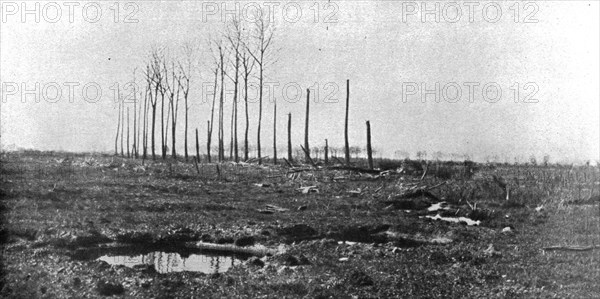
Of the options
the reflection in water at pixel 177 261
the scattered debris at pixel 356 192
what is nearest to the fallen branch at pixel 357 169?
the scattered debris at pixel 356 192

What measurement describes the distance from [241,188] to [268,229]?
10.1 meters

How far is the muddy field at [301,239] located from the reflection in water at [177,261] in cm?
4

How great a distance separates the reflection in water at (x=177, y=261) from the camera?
10.1 meters

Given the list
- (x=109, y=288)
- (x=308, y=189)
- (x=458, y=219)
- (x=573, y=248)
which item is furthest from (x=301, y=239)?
(x=308, y=189)

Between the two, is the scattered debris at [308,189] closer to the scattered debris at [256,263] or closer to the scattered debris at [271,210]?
the scattered debris at [271,210]

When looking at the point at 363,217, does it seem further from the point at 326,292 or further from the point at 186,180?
the point at 186,180

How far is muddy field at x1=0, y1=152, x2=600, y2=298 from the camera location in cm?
787

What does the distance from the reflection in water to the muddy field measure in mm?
42

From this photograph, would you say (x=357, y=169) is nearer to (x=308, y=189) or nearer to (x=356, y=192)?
(x=308, y=189)

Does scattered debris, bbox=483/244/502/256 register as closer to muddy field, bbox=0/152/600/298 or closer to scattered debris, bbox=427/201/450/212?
muddy field, bbox=0/152/600/298

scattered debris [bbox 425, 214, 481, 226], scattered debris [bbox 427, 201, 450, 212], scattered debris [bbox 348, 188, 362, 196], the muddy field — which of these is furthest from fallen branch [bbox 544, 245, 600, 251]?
scattered debris [bbox 348, 188, 362, 196]

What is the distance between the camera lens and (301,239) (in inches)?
484

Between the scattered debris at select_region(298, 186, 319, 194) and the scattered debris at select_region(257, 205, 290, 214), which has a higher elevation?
the scattered debris at select_region(298, 186, 319, 194)

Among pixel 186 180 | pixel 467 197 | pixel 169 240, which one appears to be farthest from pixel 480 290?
pixel 186 180
